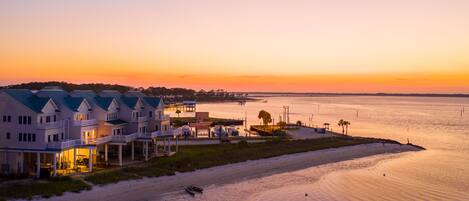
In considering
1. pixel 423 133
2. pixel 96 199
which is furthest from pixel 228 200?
pixel 423 133

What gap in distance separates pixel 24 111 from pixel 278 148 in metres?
32.8

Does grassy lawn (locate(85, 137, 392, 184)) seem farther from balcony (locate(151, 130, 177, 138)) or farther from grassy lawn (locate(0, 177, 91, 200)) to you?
balcony (locate(151, 130, 177, 138))

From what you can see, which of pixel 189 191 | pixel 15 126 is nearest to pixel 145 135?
pixel 15 126

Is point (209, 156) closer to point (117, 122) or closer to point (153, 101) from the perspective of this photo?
point (153, 101)

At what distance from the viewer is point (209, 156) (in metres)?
50.9

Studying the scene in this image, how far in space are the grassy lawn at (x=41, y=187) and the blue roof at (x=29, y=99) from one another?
252 inches

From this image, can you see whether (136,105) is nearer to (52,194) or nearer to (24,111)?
(24,111)

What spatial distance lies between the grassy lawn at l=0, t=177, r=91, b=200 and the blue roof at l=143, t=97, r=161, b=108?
18.7m

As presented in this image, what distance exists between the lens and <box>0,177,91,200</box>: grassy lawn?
3074cm

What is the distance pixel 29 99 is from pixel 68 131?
14.4 feet

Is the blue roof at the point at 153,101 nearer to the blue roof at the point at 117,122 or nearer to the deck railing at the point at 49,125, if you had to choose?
the blue roof at the point at 117,122

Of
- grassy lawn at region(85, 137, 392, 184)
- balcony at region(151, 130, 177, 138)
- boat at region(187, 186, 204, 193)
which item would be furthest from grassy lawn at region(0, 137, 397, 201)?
boat at region(187, 186, 204, 193)

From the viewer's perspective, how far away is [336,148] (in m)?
67.5

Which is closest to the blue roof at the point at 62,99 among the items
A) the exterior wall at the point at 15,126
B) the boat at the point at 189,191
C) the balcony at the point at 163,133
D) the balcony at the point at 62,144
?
the exterior wall at the point at 15,126
